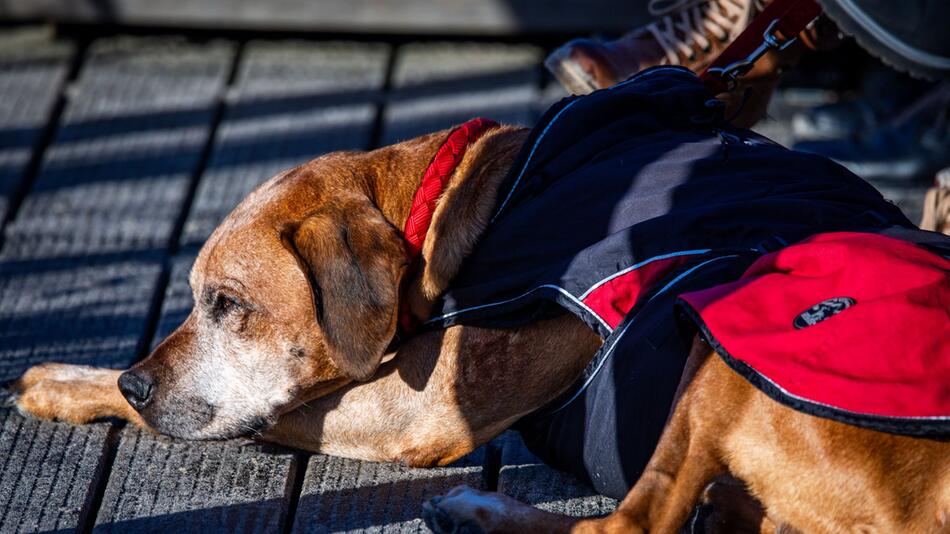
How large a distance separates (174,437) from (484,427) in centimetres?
87

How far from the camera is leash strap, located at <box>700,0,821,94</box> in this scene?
3.62 m

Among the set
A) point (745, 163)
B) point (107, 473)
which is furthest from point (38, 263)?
point (745, 163)

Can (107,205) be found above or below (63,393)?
below

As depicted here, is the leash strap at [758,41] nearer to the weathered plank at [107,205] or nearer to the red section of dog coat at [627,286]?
the red section of dog coat at [627,286]

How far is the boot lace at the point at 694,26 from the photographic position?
4.25m

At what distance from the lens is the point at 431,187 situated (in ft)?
10.2

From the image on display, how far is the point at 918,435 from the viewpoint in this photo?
7.40 feet

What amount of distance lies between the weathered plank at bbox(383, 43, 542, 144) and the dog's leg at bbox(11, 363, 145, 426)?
196cm

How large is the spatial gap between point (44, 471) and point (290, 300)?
883 millimetres

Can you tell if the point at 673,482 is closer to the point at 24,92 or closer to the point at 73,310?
the point at 73,310

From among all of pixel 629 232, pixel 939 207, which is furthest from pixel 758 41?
pixel 629 232

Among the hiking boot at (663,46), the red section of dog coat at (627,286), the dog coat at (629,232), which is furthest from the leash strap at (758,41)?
the red section of dog coat at (627,286)

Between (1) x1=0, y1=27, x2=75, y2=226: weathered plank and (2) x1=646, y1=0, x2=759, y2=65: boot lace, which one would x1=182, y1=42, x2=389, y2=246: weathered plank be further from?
(2) x1=646, y1=0, x2=759, y2=65: boot lace

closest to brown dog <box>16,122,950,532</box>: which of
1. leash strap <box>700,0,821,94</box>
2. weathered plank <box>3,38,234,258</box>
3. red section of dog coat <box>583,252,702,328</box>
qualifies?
red section of dog coat <box>583,252,702,328</box>
